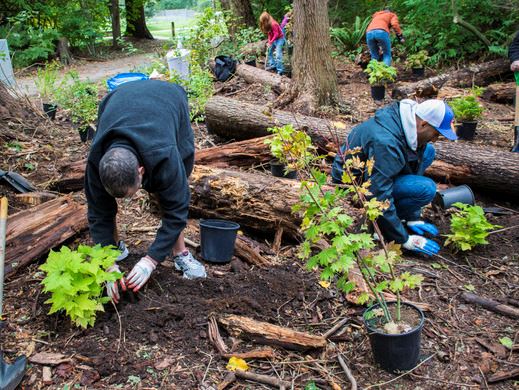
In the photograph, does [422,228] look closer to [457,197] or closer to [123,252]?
[457,197]

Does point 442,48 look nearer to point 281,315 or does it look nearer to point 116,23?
point 281,315

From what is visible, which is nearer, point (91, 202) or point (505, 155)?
point (91, 202)

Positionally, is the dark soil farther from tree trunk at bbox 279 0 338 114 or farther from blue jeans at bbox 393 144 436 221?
tree trunk at bbox 279 0 338 114

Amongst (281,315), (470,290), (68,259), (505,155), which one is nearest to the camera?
(68,259)

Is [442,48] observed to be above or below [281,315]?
above

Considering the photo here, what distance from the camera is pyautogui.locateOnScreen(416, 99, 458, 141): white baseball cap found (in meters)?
3.70

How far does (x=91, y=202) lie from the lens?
298 centimetres

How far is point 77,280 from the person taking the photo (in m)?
2.69

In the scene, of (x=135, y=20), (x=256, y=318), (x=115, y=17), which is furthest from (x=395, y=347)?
(x=135, y=20)

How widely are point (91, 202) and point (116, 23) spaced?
1903cm

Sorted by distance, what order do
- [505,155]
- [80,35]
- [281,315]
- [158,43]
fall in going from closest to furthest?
[281,315]
[505,155]
[80,35]
[158,43]

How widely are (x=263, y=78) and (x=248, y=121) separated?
12.4 feet

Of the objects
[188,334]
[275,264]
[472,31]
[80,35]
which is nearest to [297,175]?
[275,264]

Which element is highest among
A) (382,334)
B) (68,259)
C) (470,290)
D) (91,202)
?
(91,202)
